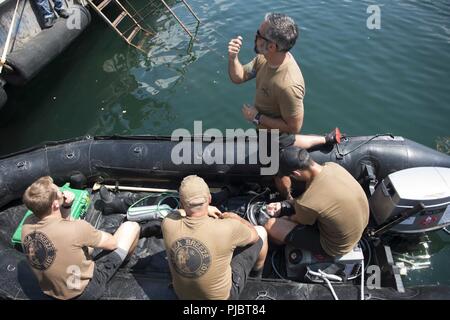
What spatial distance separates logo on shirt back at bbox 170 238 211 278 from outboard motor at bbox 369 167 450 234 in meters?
2.12

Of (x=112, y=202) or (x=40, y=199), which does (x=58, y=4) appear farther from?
(x=40, y=199)

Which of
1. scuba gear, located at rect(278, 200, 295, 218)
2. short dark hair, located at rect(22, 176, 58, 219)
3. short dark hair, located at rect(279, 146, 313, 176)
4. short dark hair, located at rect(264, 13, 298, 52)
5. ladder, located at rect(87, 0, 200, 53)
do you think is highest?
short dark hair, located at rect(264, 13, 298, 52)

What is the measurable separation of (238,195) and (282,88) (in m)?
1.74

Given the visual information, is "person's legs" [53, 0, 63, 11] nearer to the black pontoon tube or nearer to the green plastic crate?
the black pontoon tube

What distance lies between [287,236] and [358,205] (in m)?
0.81

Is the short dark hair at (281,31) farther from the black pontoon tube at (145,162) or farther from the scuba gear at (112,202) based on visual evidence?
the scuba gear at (112,202)

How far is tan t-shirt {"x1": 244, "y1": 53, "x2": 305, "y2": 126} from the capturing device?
11.8 ft

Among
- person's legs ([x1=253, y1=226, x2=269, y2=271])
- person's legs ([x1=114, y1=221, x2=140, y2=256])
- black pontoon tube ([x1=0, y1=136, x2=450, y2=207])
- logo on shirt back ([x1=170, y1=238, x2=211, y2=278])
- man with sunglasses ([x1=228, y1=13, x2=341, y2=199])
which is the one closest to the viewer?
logo on shirt back ([x1=170, y1=238, x2=211, y2=278])

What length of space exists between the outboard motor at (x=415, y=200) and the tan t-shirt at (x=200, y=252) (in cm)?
182

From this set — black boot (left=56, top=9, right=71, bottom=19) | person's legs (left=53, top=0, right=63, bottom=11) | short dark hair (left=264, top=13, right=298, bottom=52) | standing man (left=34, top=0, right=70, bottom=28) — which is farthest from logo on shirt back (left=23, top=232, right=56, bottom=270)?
person's legs (left=53, top=0, right=63, bottom=11)

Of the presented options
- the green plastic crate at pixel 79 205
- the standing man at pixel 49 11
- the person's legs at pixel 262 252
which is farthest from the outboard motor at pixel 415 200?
the standing man at pixel 49 11

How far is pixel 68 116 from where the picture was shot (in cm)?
801
